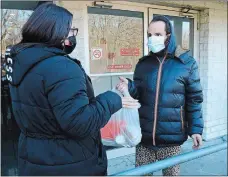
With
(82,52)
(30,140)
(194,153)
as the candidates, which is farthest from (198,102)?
(82,52)

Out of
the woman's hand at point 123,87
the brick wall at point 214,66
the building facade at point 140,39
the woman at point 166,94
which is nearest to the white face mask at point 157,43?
the woman at point 166,94

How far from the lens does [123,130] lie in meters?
2.17

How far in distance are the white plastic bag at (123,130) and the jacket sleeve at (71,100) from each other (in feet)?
2.32

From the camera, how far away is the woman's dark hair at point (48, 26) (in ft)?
4.83

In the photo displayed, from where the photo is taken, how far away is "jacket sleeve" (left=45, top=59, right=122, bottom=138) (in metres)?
1.36

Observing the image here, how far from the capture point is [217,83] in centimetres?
A: 514

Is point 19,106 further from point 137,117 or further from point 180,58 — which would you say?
point 180,58

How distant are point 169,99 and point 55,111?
1.11 metres

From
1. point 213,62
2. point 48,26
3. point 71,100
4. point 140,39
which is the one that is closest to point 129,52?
point 140,39

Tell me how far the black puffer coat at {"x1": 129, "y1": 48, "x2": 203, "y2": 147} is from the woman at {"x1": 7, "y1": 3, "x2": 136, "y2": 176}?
29.1 inches

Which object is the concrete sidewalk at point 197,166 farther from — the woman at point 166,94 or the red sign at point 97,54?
the woman at point 166,94

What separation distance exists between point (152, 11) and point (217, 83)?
1.76 m

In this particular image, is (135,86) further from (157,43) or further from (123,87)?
(157,43)

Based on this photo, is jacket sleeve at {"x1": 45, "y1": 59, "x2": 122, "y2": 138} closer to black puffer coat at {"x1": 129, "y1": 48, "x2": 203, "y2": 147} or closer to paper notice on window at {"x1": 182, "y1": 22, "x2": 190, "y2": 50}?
black puffer coat at {"x1": 129, "y1": 48, "x2": 203, "y2": 147}
